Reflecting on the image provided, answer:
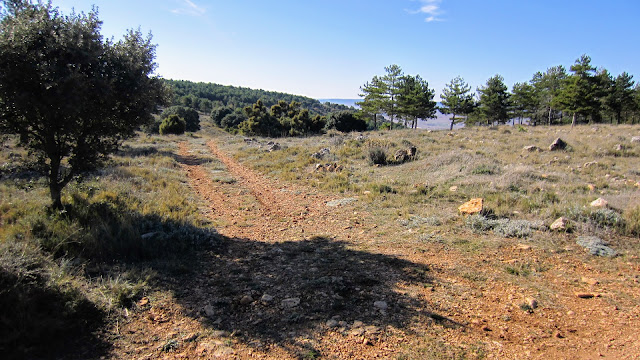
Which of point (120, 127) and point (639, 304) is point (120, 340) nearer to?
point (120, 127)

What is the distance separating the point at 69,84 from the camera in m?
5.20

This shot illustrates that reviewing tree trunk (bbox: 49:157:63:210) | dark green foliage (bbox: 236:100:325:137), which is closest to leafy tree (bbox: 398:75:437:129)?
dark green foliage (bbox: 236:100:325:137)

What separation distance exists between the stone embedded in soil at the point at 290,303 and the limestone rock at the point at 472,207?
5107 mm

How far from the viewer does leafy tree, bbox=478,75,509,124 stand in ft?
145

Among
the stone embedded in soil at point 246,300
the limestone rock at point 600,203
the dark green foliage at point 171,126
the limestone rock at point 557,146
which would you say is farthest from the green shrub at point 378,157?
the dark green foliage at point 171,126

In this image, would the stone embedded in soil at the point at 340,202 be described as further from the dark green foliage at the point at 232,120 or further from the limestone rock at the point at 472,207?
the dark green foliage at the point at 232,120

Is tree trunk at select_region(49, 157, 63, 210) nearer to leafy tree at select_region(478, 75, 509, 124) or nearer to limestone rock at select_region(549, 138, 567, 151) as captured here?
limestone rock at select_region(549, 138, 567, 151)

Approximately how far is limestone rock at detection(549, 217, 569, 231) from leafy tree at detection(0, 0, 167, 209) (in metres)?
8.71

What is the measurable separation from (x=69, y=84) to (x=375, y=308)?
19.6 ft

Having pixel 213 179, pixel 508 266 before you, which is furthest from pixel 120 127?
pixel 508 266

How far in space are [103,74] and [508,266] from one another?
313 inches

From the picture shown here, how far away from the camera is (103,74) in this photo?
19.2 ft

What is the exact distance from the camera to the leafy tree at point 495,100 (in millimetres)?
44312

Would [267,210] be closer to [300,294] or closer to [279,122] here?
[300,294]
